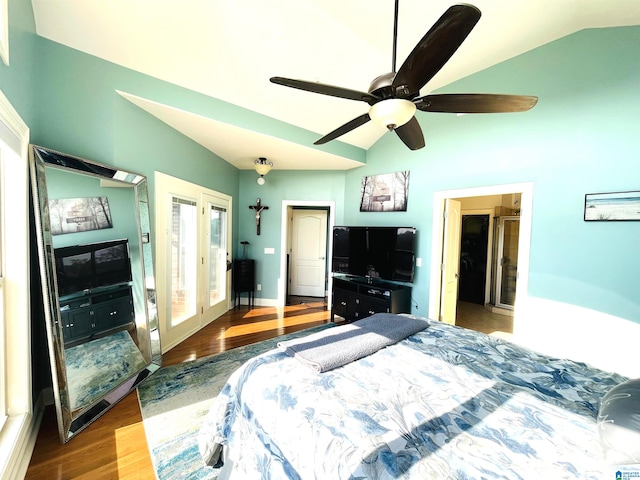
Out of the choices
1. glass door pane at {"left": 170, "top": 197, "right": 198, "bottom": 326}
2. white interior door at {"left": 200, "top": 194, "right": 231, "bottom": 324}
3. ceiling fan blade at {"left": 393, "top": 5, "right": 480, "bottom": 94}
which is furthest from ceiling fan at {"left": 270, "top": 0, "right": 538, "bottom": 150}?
white interior door at {"left": 200, "top": 194, "right": 231, "bottom": 324}

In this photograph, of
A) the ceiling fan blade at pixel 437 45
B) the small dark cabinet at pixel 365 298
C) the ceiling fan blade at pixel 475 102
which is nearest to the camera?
the ceiling fan blade at pixel 437 45

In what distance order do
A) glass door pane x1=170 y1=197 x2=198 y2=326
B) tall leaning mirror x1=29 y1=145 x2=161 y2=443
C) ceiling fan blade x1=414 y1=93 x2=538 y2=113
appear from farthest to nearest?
glass door pane x1=170 y1=197 x2=198 y2=326, tall leaning mirror x1=29 y1=145 x2=161 y2=443, ceiling fan blade x1=414 y1=93 x2=538 y2=113

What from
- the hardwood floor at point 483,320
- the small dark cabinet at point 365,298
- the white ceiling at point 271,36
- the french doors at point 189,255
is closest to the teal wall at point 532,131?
the white ceiling at point 271,36

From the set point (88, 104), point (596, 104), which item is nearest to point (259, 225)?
point (88, 104)

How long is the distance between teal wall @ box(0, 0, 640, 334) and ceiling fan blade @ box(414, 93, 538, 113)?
1.20m

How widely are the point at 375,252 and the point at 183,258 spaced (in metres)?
2.48

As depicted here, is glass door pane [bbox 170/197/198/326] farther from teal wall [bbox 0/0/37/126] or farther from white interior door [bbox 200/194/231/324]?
teal wall [bbox 0/0/37/126]

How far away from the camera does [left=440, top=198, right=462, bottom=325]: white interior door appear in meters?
3.09

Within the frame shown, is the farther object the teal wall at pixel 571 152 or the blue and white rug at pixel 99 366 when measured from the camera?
the teal wall at pixel 571 152

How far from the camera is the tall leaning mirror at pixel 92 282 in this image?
5.24 ft

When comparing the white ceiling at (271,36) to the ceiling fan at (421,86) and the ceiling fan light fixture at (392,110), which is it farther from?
the ceiling fan light fixture at (392,110)

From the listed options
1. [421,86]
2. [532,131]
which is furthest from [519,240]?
[421,86]

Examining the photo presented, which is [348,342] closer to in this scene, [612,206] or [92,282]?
[92,282]

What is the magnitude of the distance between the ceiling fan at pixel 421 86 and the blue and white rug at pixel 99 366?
7.37ft
